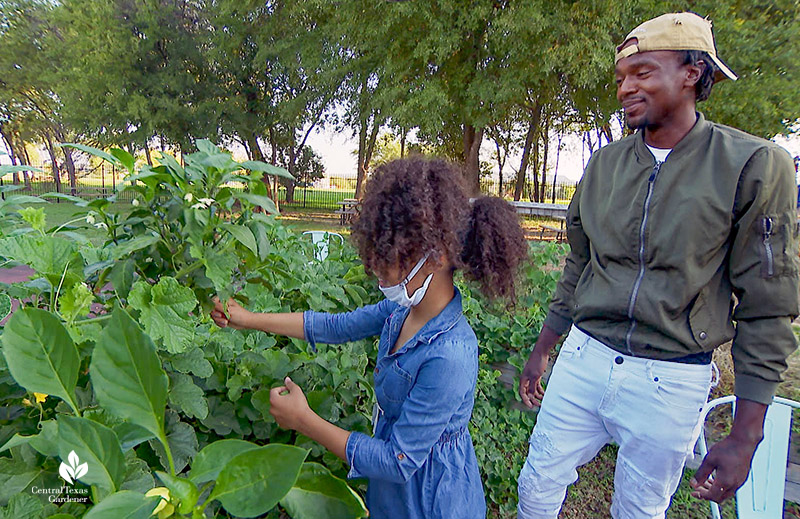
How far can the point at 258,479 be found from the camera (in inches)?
23.8

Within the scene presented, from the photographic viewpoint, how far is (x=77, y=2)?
17.1 metres

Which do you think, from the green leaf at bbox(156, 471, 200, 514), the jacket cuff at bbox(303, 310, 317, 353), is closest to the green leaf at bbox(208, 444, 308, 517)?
the green leaf at bbox(156, 471, 200, 514)

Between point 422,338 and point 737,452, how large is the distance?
0.95 meters

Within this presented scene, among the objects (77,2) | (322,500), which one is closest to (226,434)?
(322,500)

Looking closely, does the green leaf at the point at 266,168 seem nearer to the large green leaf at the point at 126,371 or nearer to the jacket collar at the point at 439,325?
the large green leaf at the point at 126,371

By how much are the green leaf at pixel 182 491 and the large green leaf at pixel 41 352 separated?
18 cm

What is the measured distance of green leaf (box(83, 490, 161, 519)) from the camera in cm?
56

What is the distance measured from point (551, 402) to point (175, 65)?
1970cm

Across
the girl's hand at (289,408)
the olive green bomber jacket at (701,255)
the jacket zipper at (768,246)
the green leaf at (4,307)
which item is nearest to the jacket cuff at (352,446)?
the girl's hand at (289,408)

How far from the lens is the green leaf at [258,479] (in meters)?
0.58

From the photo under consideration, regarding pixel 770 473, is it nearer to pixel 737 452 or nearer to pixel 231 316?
pixel 737 452

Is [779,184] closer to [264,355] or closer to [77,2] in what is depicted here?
[264,355]

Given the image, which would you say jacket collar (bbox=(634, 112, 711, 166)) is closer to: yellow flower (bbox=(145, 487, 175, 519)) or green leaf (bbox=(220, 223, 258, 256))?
green leaf (bbox=(220, 223, 258, 256))

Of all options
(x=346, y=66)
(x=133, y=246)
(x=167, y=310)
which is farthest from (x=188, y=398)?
(x=346, y=66)
